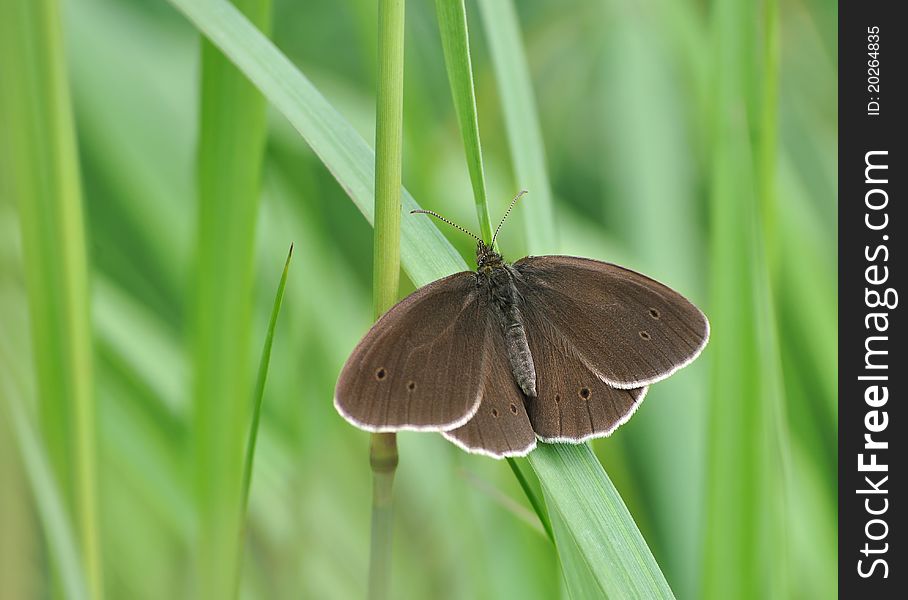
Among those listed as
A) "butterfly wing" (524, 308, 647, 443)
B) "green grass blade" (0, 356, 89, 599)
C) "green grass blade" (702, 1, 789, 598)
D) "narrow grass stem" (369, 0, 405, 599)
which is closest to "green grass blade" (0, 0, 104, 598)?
"green grass blade" (0, 356, 89, 599)

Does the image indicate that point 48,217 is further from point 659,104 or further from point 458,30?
point 659,104

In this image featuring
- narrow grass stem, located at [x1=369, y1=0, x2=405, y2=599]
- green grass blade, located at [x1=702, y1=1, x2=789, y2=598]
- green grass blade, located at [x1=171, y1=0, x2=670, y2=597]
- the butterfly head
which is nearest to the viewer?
narrow grass stem, located at [x1=369, y1=0, x2=405, y2=599]

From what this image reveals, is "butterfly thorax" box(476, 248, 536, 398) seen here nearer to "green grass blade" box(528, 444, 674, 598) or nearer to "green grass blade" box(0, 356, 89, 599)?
"green grass blade" box(528, 444, 674, 598)

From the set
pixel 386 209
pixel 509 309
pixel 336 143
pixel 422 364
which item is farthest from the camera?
pixel 509 309

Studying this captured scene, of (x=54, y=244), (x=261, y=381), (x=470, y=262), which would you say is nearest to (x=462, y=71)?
(x=261, y=381)

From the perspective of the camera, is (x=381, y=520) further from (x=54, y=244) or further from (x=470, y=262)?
(x=470, y=262)

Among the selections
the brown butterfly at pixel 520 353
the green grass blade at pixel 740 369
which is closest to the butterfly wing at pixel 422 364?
the brown butterfly at pixel 520 353
